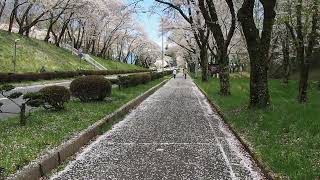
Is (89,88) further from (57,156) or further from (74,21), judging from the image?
(74,21)

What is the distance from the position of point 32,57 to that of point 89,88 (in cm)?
3165

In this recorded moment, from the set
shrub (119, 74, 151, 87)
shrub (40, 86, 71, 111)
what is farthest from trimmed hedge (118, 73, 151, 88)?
shrub (40, 86, 71, 111)

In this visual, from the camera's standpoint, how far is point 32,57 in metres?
49.1

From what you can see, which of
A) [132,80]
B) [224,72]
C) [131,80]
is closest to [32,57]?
[132,80]

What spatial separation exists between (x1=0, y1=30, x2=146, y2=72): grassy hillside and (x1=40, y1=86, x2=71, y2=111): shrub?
2690 centimetres

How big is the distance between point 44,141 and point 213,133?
476 centimetres

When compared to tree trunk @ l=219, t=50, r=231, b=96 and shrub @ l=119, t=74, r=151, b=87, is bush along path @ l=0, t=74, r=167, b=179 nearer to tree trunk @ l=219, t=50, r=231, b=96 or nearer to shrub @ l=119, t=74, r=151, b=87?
tree trunk @ l=219, t=50, r=231, b=96

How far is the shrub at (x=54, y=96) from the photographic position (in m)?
15.1

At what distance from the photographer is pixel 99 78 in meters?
19.9

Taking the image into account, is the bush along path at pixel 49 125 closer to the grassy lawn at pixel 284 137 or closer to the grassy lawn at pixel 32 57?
the grassy lawn at pixel 284 137

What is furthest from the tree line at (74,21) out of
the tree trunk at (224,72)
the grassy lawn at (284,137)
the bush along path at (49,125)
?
the grassy lawn at (284,137)

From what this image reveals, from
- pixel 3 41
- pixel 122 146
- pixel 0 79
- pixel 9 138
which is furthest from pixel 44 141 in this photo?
pixel 3 41

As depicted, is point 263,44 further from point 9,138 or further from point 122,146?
point 9,138

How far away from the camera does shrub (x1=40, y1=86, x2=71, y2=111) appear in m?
15.1
